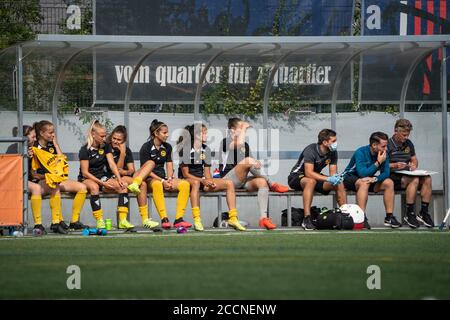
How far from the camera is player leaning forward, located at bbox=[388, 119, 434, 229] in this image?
52.9 ft

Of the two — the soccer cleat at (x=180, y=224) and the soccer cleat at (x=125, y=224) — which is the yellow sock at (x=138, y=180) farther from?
the soccer cleat at (x=180, y=224)

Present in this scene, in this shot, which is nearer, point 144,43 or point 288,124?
point 144,43

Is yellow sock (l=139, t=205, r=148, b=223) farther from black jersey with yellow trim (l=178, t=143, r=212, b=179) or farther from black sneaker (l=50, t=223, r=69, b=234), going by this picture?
black sneaker (l=50, t=223, r=69, b=234)

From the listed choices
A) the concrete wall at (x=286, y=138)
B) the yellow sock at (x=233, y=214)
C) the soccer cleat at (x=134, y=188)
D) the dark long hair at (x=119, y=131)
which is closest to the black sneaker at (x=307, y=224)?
the yellow sock at (x=233, y=214)

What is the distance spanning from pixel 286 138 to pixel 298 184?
148 cm

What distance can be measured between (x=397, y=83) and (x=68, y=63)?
516 cm

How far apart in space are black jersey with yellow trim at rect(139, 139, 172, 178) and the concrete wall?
2.90ft

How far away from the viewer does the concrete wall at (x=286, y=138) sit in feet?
55.0

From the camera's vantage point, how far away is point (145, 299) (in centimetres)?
757

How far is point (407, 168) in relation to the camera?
16.5 m

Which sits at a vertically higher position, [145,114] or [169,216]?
[145,114]

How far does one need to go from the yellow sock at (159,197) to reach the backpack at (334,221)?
2183 millimetres

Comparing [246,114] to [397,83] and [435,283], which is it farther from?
[435,283]

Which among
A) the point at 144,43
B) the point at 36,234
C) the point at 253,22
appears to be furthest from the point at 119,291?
the point at 253,22
